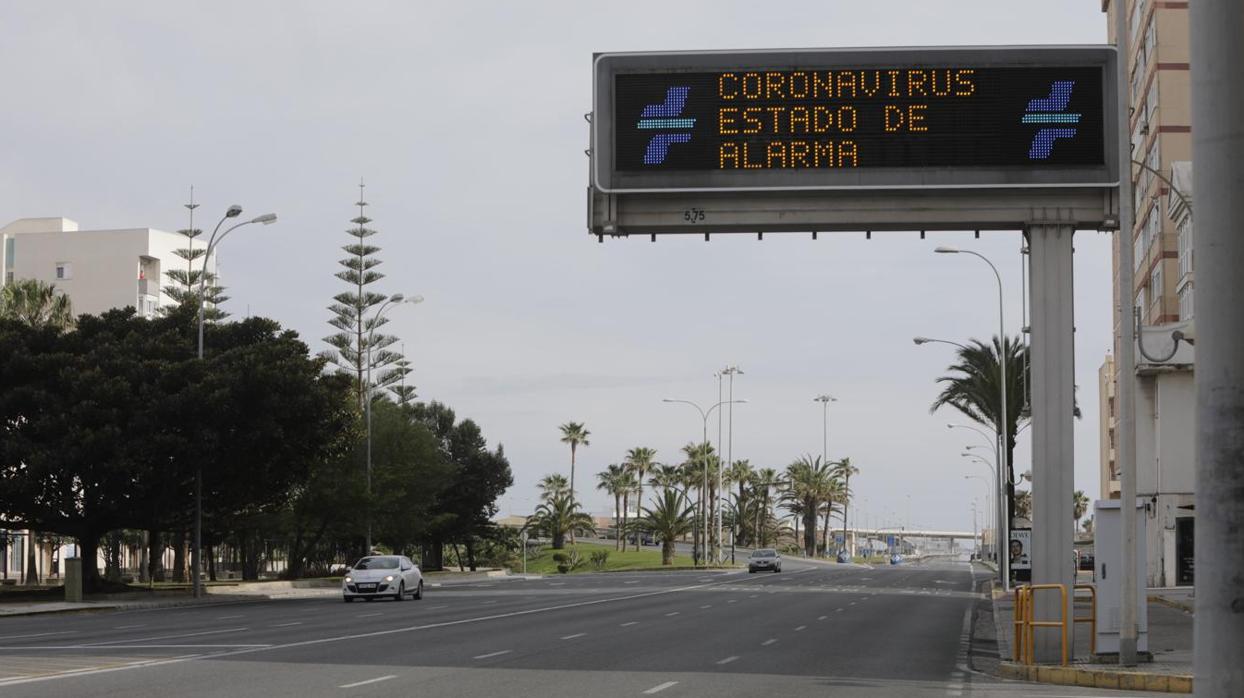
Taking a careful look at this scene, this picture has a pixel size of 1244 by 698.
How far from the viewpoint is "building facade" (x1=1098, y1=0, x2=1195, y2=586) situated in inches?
2127

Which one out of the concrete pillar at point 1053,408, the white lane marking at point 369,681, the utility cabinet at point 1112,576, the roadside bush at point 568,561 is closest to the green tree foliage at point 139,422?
the white lane marking at point 369,681

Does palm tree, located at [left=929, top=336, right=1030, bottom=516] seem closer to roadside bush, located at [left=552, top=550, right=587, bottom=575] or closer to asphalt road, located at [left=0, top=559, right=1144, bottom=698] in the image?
asphalt road, located at [left=0, top=559, right=1144, bottom=698]

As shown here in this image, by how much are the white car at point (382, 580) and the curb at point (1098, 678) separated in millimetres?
27065

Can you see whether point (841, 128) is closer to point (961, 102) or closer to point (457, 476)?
point (961, 102)

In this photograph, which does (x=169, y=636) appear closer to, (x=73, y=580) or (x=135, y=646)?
(x=135, y=646)

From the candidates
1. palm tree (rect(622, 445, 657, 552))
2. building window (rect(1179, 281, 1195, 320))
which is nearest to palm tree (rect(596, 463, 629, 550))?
palm tree (rect(622, 445, 657, 552))

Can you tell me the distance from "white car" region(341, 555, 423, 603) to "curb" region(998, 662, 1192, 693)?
27.1m

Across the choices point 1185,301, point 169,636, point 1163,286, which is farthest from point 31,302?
point 1163,286

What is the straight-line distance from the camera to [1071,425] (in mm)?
21797

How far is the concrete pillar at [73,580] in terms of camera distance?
43.1m

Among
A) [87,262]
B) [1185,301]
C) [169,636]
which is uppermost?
[87,262]

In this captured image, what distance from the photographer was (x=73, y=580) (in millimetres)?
43156

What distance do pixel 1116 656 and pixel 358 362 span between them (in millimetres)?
68457

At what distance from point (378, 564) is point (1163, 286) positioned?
36745 mm
